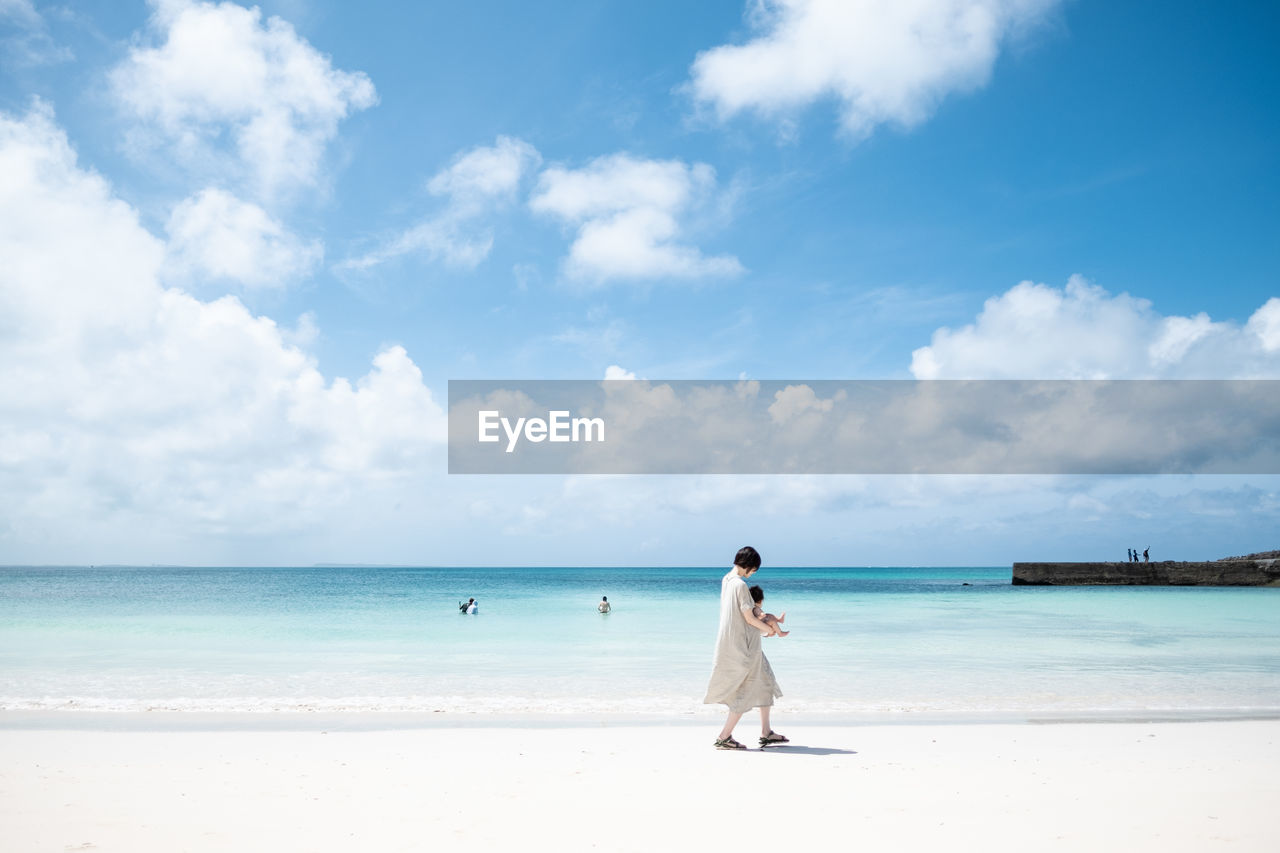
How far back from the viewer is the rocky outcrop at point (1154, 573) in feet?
184

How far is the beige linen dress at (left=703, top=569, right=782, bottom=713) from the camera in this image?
705 cm

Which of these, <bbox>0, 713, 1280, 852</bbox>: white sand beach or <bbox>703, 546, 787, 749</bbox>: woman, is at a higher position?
<bbox>703, 546, 787, 749</bbox>: woman

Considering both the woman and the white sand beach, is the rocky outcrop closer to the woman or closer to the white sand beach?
the white sand beach

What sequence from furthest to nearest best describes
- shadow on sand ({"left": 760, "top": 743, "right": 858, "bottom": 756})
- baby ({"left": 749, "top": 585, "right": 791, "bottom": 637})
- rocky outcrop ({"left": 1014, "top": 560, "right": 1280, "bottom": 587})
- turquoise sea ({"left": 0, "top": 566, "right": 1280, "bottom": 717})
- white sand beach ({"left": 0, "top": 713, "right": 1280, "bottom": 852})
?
rocky outcrop ({"left": 1014, "top": 560, "right": 1280, "bottom": 587})
turquoise sea ({"left": 0, "top": 566, "right": 1280, "bottom": 717})
shadow on sand ({"left": 760, "top": 743, "right": 858, "bottom": 756})
baby ({"left": 749, "top": 585, "right": 791, "bottom": 637})
white sand beach ({"left": 0, "top": 713, "right": 1280, "bottom": 852})

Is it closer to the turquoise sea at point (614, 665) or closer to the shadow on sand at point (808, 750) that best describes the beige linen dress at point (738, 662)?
the shadow on sand at point (808, 750)

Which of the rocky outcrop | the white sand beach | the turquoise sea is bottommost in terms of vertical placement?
the rocky outcrop

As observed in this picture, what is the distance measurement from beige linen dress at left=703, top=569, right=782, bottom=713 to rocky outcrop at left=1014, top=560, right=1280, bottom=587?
6514 cm

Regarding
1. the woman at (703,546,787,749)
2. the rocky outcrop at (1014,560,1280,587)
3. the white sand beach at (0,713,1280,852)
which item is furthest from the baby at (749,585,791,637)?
the rocky outcrop at (1014,560,1280,587)

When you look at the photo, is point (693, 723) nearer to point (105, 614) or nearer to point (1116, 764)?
point (1116, 764)

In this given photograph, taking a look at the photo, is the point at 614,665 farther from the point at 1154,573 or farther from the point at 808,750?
the point at 1154,573

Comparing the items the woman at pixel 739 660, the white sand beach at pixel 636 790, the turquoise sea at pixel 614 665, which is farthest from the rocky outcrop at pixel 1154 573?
the woman at pixel 739 660

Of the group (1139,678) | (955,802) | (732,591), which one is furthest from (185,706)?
(1139,678)

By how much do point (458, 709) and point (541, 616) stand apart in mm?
18325

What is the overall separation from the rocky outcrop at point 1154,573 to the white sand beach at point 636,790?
202ft
